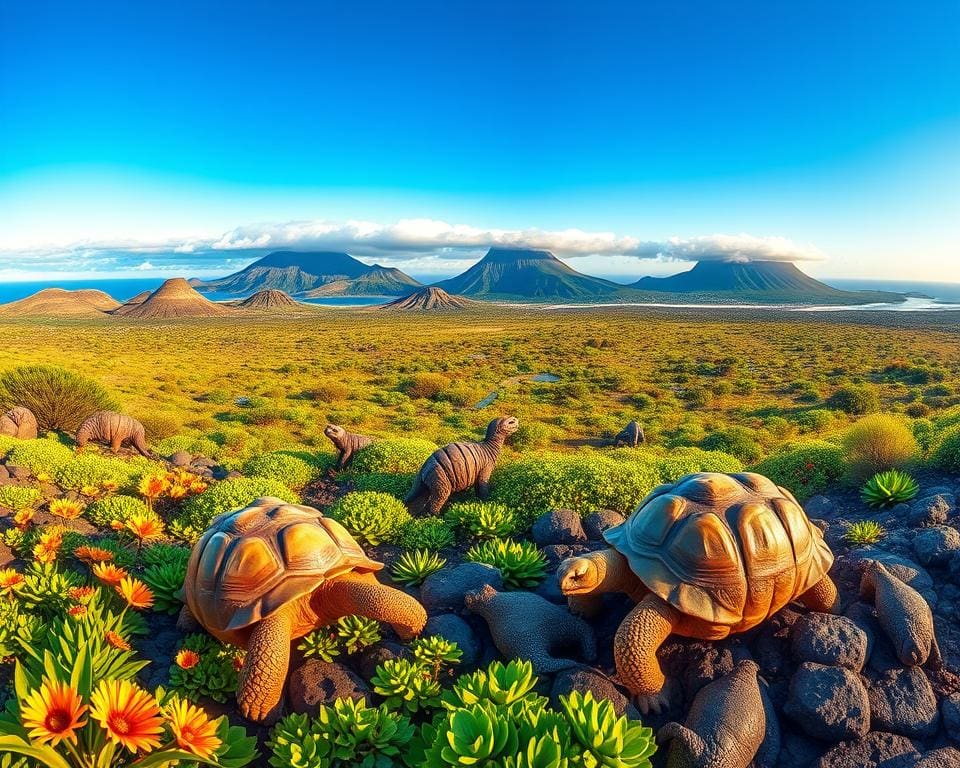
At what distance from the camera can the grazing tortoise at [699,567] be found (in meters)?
4.07

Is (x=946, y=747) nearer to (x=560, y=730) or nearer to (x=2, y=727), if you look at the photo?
(x=560, y=730)

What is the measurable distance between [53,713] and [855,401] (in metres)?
28.8

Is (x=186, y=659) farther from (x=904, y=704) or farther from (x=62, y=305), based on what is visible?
(x=62, y=305)

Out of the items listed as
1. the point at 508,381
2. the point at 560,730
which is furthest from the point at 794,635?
the point at 508,381

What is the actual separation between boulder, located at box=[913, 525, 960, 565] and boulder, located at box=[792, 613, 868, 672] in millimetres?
1821

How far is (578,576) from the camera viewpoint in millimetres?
4230

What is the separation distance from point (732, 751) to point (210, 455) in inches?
584

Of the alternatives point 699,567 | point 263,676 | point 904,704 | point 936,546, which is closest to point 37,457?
point 263,676

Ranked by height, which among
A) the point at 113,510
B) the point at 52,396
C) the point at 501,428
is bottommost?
the point at 52,396

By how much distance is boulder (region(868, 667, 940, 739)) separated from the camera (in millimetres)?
3941

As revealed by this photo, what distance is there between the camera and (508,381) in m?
35.1

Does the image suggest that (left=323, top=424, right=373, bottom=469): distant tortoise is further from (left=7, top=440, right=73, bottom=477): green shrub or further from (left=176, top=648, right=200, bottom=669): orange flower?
(left=176, top=648, right=200, bottom=669): orange flower

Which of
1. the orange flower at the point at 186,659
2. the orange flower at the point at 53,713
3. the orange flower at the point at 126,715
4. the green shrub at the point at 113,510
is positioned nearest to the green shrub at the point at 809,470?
the orange flower at the point at 186,659

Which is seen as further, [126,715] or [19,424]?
[19,424]
